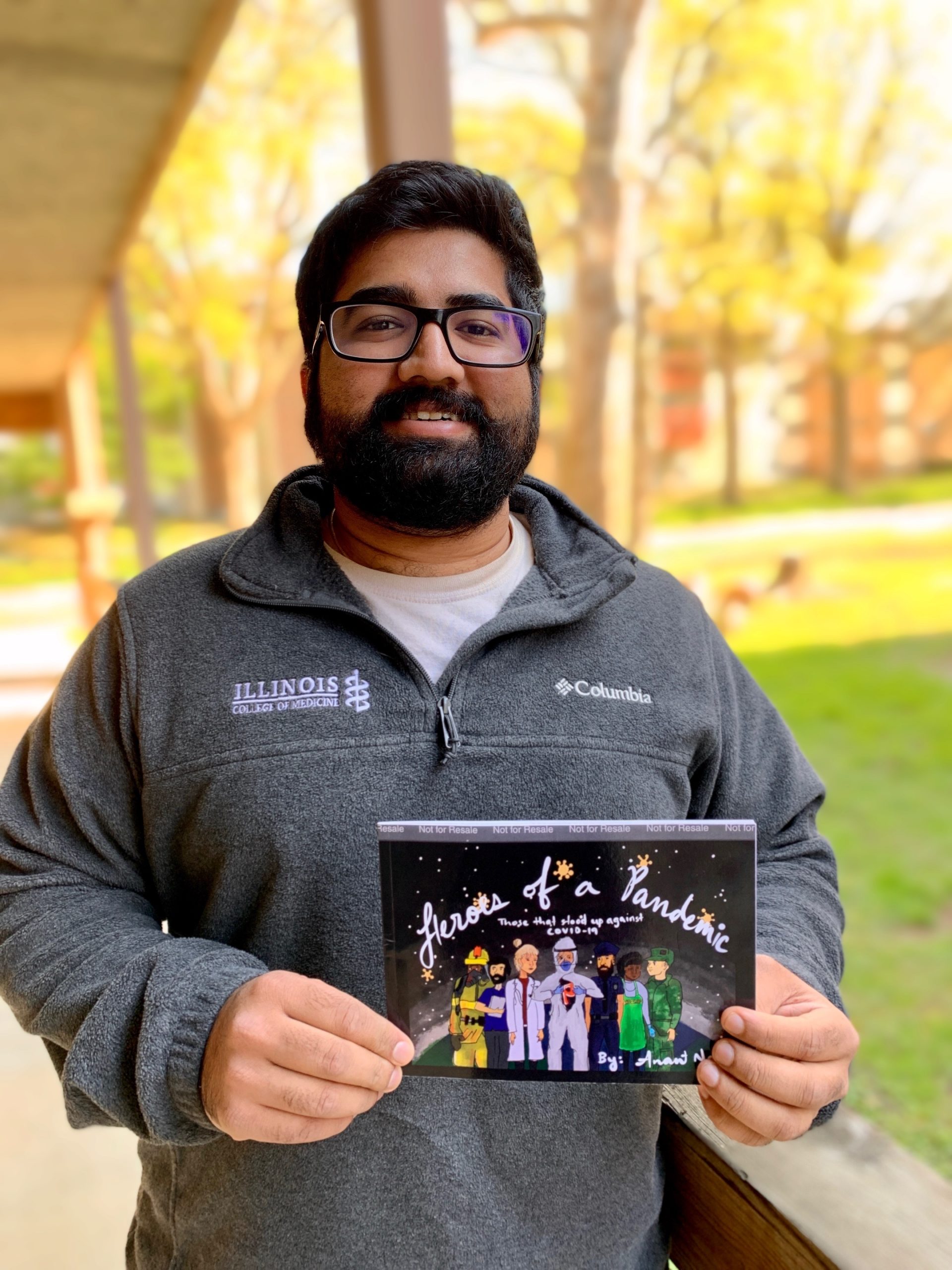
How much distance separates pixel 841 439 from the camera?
39.1 feet

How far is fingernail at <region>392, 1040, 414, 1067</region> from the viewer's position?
33.0 inches

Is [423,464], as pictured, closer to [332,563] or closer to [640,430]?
[332,563]

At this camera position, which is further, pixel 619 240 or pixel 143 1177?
pixel 619 240

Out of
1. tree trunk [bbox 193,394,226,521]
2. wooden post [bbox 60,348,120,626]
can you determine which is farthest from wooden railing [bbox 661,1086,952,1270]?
tree trunk [bbox 193,394,226,521]

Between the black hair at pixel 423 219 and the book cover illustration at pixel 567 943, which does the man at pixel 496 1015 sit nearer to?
the book cover illustration at pixel 567 943

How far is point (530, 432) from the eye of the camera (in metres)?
1.20

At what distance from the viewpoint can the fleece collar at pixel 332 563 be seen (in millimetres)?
1119

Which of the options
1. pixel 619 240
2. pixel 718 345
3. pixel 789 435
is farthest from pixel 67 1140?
pixel 789 435

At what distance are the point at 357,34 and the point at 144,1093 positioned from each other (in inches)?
71.1

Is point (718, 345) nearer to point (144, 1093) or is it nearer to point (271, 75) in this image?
point (271, 75)

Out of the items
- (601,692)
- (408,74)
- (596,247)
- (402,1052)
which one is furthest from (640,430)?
(402,1052)

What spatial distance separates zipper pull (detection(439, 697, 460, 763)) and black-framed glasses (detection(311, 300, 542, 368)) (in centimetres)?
37

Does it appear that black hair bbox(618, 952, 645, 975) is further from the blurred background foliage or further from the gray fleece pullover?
the blurred background foliage

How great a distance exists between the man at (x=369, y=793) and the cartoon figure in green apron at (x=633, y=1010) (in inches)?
2.8
